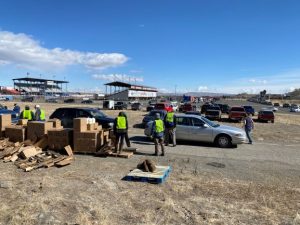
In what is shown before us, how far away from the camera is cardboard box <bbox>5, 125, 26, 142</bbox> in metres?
13.5

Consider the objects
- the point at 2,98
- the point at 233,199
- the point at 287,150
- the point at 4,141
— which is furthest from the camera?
the point at 2,98

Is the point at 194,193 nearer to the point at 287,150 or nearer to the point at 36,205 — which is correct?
the point at 36,205

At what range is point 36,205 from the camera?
6.95 metres

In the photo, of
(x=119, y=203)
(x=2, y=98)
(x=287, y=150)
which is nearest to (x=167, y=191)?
(x=119, y=203)

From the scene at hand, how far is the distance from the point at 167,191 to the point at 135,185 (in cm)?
95

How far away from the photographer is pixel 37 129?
44.1ft

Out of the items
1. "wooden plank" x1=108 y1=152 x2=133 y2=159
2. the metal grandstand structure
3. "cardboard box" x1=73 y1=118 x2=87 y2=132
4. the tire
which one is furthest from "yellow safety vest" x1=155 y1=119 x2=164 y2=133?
the metal grandstand structure

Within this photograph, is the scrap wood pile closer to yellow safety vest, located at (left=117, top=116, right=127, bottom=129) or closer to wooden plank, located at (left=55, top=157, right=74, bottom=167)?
wooden plank, located at (left=55, top=157, right=74, bottom=167)

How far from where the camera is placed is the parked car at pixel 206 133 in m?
15.9

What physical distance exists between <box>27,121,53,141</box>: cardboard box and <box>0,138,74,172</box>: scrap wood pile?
0.41 m

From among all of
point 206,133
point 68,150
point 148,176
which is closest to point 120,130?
point 68,150

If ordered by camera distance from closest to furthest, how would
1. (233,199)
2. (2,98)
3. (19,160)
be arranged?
(233,199)
(19,160)
(2,98)

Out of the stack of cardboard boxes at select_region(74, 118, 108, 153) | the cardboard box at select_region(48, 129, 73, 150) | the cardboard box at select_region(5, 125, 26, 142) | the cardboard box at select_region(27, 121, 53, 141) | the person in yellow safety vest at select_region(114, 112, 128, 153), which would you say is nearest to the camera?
the person in yellow safety vest at select_region(114, 112, 128, 153)

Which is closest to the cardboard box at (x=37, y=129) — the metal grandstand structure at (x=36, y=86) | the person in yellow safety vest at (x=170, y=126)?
the person in yellow safety vest at (x=170, y=126)
